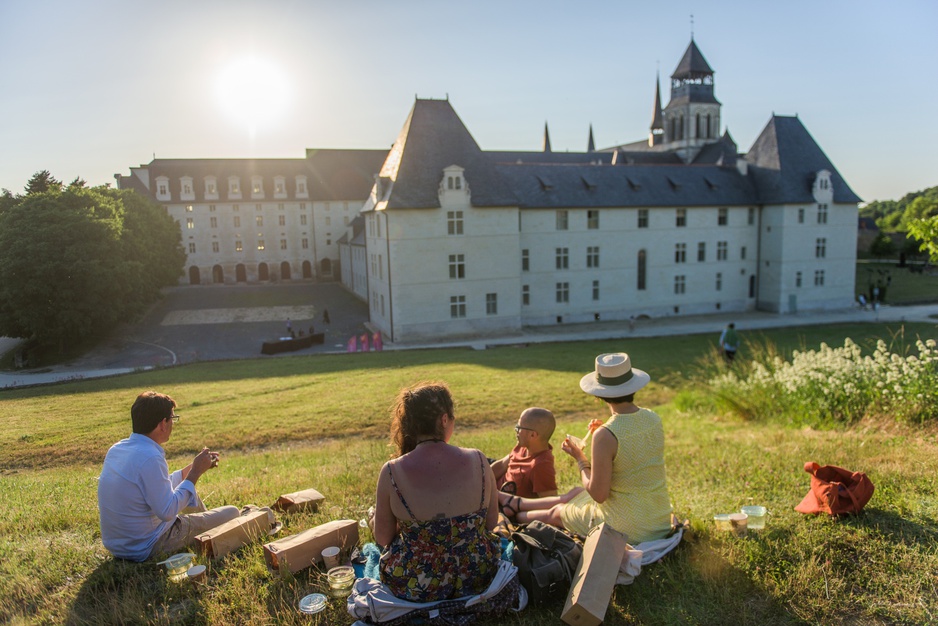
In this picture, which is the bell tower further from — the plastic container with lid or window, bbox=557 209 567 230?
the plastic container with lid

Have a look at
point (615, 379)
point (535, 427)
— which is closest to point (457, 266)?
point (535, 427)

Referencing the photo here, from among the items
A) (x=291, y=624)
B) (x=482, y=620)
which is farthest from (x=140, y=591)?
(x=482, y=620)

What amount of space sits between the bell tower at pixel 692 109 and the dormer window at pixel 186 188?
48.5 m

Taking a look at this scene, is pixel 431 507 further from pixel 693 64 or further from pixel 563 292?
pixel 693 64

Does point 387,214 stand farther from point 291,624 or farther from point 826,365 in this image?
point 291,624

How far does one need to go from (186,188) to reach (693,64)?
170ft

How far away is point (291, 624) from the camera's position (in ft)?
15.1

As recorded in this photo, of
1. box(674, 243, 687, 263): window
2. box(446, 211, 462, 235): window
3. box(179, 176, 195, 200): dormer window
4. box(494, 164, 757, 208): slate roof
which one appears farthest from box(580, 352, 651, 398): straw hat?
box(179, 176, 195, 200): dormer window

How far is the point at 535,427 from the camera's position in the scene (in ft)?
20.8

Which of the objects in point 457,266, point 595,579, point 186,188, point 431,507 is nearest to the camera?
point 431,507

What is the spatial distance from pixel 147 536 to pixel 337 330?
3571 cm

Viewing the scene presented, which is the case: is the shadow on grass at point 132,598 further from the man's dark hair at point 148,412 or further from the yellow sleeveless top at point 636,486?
the yellow sleeveless top at point 636,486

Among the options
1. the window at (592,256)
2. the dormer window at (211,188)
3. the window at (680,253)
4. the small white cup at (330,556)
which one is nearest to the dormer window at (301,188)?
the dormer window at (211,188)

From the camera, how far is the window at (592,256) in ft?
138
